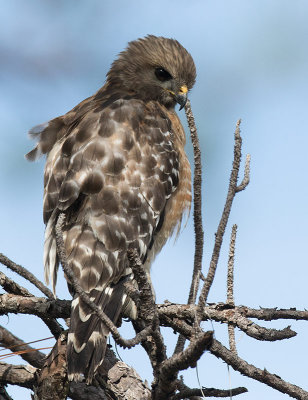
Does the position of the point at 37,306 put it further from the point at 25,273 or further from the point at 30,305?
the point at 25,273

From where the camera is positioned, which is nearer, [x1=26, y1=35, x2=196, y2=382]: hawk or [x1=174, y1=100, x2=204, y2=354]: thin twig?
[x1=174, y1=100, x2=204, y2=354]: thin twig

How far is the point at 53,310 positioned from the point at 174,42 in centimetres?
315

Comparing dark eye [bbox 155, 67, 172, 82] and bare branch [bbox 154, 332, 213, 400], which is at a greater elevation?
dark eye [bbox 155, 67, 172, 82]

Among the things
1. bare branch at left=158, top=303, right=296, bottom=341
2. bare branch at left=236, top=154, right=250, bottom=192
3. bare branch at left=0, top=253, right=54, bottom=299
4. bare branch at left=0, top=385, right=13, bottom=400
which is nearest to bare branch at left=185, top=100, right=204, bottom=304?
bare branch at left=236, top=154, right=250, bottom=192

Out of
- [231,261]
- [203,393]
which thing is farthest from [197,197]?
[203,393]

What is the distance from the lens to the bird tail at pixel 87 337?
3664mm

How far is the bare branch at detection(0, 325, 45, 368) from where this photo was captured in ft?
13.4

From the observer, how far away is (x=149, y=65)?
20.3ft

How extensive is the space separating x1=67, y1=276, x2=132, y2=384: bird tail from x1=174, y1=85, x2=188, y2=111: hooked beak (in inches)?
82.3

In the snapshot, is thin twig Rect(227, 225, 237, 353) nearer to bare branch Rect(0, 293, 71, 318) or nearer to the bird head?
bare branch Rect(0, 293, 71, 318)

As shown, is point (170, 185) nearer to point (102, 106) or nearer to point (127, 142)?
point (127, 142)

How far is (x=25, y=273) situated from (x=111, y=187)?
996 millimetres

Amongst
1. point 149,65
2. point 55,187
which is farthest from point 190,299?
point 149,65

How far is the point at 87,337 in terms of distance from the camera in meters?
3.85
